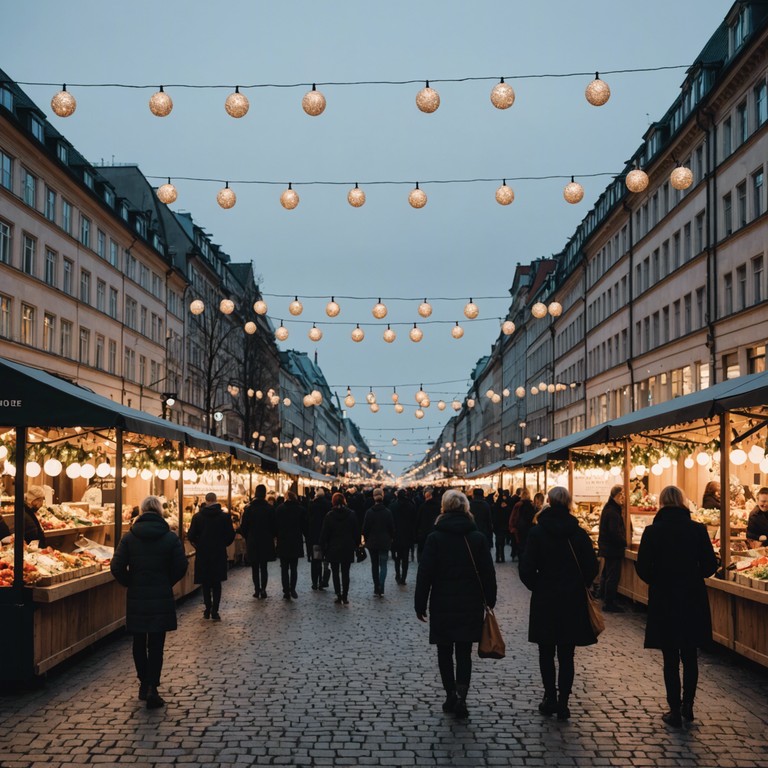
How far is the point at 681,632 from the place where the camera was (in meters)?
9.20

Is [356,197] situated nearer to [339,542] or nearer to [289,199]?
[289,199]

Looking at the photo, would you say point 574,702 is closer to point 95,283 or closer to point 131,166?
point 95,283

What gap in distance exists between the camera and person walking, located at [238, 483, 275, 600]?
19.5m

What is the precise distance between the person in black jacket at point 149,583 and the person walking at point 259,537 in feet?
30.2

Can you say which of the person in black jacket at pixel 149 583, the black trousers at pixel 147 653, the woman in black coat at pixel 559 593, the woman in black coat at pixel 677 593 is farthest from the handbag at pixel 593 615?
the black trousers at pixel 147 653

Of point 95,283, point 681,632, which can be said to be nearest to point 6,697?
point 681,632

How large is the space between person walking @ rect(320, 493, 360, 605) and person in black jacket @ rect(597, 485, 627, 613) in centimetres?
425

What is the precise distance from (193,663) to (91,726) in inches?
131

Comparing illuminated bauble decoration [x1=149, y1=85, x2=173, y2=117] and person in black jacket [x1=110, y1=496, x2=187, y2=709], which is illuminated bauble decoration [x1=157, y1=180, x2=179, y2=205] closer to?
illuminated bauble decoration [x1=149, y1=85, x2=173, y2=117]

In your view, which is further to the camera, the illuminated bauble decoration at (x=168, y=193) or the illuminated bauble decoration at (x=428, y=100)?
the illuminated bauble decoration at (x=168, y=193)

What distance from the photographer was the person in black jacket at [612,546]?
17.9m

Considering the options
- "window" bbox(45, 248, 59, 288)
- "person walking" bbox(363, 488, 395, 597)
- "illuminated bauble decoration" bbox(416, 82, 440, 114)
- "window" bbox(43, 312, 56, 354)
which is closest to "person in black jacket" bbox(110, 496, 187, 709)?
"illuminated bauble decoration" bbox(416, 82, 440, 114)

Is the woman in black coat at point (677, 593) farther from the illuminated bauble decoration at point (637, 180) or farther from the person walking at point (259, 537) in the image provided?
the person walking at point (259, 537)

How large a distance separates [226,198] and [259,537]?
19.9ft
